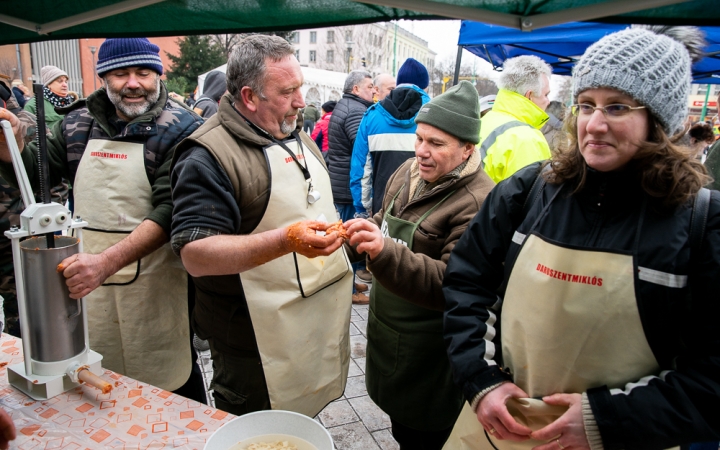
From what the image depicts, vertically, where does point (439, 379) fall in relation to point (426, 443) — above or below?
above

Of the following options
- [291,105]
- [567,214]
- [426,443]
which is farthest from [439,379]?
[291,105]

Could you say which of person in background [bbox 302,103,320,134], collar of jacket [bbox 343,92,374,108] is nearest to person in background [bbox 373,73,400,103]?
collar of jacket [bbox 343,92,374,108]

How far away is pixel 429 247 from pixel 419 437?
3.21 ft

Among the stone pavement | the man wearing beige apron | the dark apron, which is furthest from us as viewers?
the stone pavement

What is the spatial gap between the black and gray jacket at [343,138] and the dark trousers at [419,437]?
3340 millimetres

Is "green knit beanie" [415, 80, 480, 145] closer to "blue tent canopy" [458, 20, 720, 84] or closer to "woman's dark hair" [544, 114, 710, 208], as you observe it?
"blue tent canopy" [458, 20, 720, 84]

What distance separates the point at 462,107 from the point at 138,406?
1790 millimetres

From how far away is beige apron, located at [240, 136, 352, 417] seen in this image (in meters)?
1.93

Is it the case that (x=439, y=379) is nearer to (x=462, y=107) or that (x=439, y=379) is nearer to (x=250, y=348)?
(x=250, y=348)

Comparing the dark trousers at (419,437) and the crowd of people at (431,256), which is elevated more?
the crowd of people at (431,256)

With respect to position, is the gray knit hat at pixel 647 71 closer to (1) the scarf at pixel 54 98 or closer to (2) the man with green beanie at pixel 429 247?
(2) the man with green beanie at pixel 429 247

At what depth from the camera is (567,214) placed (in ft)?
4.69

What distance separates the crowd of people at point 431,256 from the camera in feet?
4.23

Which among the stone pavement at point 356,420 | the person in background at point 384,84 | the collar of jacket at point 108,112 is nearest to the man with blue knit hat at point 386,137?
the person in background at point 384,84
